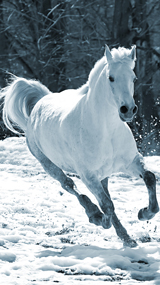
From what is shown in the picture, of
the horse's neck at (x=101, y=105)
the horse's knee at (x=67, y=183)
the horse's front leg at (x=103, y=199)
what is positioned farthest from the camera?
the horse's knee at (x=67, y=183)

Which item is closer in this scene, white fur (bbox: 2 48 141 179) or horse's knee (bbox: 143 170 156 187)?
white fur (bbox: 2 48 141 179)

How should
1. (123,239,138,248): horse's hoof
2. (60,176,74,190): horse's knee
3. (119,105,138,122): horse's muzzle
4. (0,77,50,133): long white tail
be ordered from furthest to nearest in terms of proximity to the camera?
(0,77,50,133): long white tail
(60,176,74,190): horse's knee
(123,239,138,248): horse's hoof
(119,105,138,122): horse's muzzle

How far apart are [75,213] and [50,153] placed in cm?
128

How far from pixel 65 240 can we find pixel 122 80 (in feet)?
7.25

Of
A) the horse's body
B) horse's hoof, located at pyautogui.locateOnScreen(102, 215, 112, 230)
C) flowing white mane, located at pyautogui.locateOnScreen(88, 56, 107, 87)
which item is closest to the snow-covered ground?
horse's hoof, located at pyautogui.locateOnScreen(102, 215, 112, 230)

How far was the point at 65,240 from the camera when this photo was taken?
212 inches

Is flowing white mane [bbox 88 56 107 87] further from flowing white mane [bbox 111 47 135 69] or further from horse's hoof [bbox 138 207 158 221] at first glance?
horse's hoof [bbox 138 207 158 221]

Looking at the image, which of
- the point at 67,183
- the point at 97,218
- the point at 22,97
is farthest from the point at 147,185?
the point at 22,97

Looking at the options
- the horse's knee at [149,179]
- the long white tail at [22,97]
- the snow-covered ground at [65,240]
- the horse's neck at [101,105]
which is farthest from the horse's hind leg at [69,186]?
the horse's neck at [101,105]

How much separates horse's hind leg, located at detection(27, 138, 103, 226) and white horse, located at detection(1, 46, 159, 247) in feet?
0.04

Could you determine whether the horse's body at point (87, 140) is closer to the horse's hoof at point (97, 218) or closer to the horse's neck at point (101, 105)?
the horse's neck at point (101, 105)

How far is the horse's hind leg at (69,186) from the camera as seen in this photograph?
4.89 metres

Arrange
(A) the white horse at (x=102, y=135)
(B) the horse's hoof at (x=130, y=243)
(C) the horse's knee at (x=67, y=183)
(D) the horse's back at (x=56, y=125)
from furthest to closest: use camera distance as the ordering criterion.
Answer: (C) the horse's knee at (x=67, y=183), (D) the horse's back at (x=56, y=125), (B) the horse's hoof at (x=130, y=243), (A) the white horse at (x=102, y=135)

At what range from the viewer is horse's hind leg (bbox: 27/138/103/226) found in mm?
4895
